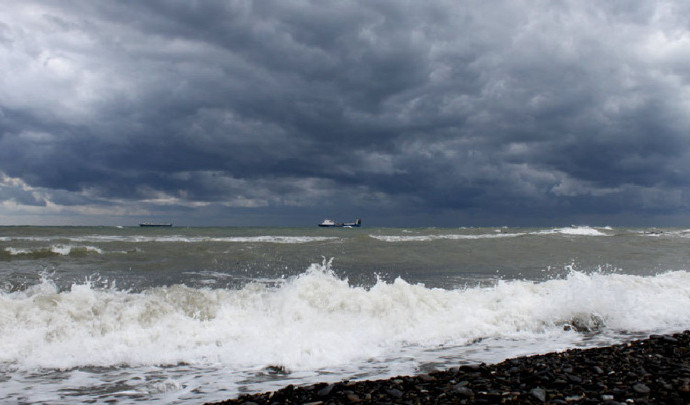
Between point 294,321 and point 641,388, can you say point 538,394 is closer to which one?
point 641,388

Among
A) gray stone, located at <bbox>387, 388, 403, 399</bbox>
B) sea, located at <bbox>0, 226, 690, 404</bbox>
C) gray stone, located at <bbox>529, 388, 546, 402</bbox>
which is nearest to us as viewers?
gray stone, located at <bbox>529, 388, 546, 402</bbox>

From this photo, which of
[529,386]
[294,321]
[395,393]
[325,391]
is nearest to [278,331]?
[294,321]

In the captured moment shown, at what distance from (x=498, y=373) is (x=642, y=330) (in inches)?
206

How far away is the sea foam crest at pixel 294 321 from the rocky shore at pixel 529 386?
5.67 ft

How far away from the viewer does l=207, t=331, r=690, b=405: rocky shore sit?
434 cm

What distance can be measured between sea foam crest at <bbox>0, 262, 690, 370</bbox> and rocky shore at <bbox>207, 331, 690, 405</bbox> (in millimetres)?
1727

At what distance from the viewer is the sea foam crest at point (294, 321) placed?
6.92 m

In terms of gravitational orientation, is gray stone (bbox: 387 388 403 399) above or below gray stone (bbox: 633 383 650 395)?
below

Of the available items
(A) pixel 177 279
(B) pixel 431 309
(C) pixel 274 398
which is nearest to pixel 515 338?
(B) pixel 431 309

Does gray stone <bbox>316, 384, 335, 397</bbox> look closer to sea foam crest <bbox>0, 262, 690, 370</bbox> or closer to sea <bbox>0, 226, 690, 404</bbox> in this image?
sea <bbox>0, 226, 690, 404</bbox>

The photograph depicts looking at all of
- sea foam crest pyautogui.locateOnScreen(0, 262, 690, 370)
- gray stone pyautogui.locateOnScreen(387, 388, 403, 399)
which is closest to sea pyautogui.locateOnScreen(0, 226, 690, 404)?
sea foam crest pyautogui.locateOnScreen(0, 262, 690, 370)

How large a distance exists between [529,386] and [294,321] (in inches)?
192

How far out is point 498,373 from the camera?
17.5 feet

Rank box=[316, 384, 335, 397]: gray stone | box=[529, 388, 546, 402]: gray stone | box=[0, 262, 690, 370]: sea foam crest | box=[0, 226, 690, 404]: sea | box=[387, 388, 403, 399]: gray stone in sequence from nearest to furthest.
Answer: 1. box=[529, 388, 546, 402]: gray stone
2. box=[387, 388, 403, 399]: gray stone
3. box=[316, 384, 335, 397]: gray stone
4. box=[0, 226, 690, 404]: sea
5. box=[0, 262, 690, 370]: sea foam crest
